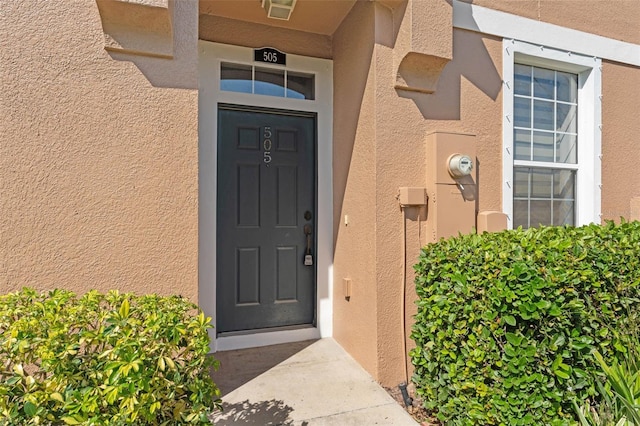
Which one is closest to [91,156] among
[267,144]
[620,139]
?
[267,144]

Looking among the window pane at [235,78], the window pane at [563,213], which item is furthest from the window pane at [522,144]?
the window pane at [235,78]

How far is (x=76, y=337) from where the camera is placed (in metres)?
1.54

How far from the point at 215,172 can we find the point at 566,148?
13.1 ft

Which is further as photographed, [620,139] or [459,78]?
[620,139]

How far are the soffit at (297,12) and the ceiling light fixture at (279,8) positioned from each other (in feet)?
0.49

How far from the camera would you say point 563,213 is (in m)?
4.02

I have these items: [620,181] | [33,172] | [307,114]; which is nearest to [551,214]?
[620,181]

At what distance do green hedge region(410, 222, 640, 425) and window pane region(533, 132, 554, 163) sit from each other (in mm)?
1420

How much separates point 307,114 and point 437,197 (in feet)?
5.77

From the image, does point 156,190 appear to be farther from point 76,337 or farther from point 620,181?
point 620,181

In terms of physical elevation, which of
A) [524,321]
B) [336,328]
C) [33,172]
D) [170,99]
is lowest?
[336,328]

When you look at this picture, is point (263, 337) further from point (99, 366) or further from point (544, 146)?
point (544, 146)

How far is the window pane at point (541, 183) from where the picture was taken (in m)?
3.86

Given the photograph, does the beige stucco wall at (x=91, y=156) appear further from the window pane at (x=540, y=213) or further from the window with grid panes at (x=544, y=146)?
the window pane at (x=540, y=213)
